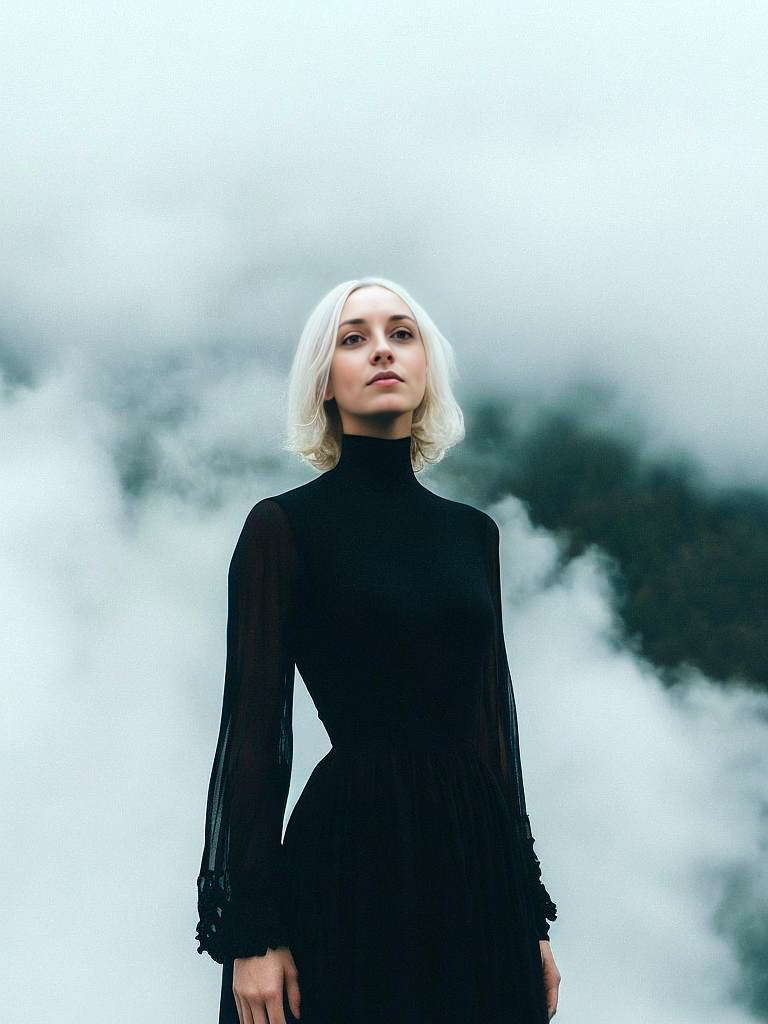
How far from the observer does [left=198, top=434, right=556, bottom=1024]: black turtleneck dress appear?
1759mm

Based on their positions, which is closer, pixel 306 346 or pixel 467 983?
pixel 467 983

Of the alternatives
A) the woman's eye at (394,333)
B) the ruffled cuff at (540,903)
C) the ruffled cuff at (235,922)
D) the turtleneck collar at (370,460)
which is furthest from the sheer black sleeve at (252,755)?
the ruffled cuff at (540,903)

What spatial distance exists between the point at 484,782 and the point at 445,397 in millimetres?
745

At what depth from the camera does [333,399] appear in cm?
216

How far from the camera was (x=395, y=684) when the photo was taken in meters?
1.89

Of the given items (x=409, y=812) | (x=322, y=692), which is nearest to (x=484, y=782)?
(x=409, y=812)

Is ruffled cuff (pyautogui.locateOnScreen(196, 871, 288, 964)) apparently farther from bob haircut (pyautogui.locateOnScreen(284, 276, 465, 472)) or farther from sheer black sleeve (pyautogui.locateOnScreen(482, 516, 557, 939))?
bob haircut (pyautogui.locateOnScreen(284, 276, 465, 472))

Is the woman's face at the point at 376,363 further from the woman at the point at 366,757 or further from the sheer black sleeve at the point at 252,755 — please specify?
the sheer black sleeve at the point at 252,755

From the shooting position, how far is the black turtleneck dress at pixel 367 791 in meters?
1.76

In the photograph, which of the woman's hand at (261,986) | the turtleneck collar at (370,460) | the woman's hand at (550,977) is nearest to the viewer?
the woman's hand at (261,986)

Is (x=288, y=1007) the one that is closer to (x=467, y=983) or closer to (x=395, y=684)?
(x=467, y=983)

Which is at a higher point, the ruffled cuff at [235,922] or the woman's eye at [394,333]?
the woman's eye at [394,333]

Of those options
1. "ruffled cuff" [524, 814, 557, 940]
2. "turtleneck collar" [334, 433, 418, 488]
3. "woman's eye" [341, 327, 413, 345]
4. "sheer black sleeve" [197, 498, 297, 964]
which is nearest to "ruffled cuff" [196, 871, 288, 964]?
"sheer black sleeve" [197, 498, 297, 964]

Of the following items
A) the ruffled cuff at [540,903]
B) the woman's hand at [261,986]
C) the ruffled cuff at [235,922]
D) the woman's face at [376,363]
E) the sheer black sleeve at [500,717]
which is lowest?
the woman's hand at [261,986]
